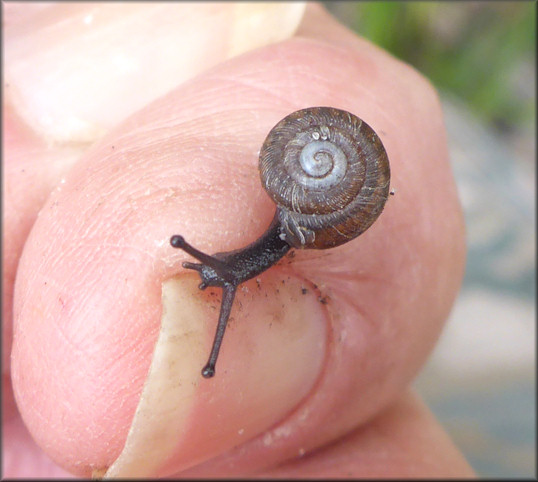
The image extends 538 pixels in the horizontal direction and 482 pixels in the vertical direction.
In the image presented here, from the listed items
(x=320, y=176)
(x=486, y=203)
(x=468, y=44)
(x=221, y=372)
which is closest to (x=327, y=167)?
(x=320, y=176)

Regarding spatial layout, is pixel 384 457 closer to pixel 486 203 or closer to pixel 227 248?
pixel 227 248

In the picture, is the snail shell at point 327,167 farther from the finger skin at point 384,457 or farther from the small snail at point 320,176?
the finger skin at point 384,457

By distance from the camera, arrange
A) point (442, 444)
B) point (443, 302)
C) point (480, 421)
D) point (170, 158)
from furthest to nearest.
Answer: point (480, 421) < point (442, 444) < point (443, 302) < point (170, 158)

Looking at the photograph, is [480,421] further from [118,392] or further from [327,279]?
[118,392]

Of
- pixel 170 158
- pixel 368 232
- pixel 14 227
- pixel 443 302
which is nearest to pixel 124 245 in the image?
pixel 170 158

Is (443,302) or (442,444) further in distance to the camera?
(442,444)

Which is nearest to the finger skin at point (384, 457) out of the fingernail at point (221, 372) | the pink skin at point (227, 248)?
the pink skin at point (227, 248)
